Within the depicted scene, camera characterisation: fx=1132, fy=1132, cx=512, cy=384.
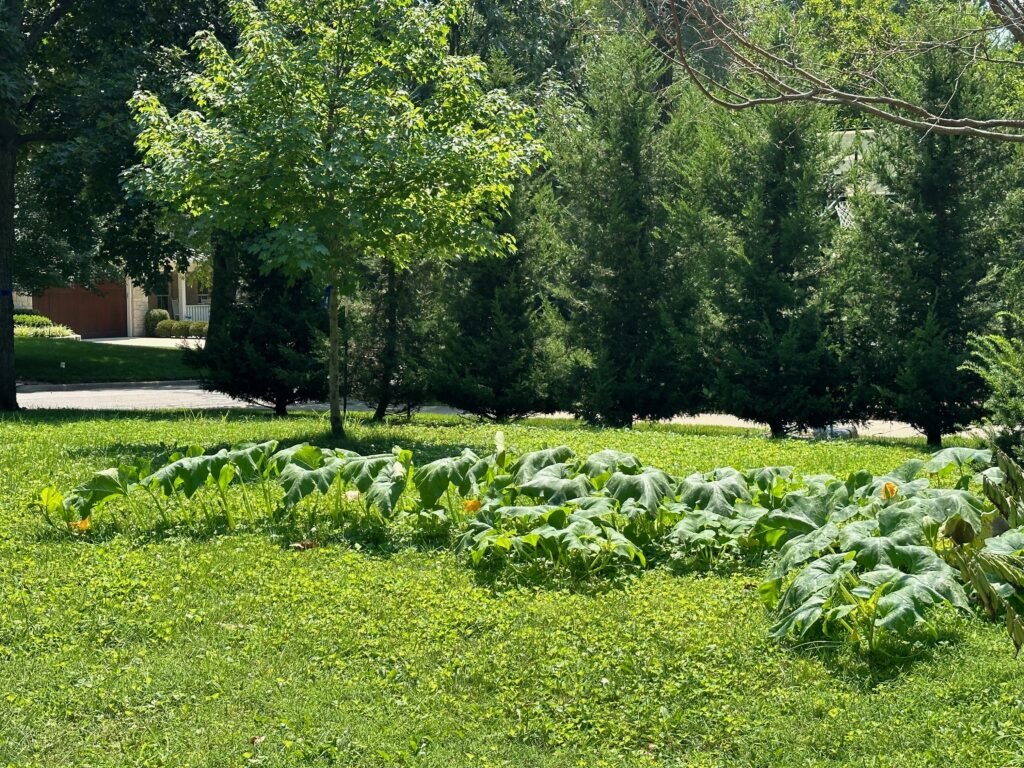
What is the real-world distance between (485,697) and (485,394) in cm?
1111

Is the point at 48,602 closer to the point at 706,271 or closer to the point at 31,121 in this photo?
the point at 706,271

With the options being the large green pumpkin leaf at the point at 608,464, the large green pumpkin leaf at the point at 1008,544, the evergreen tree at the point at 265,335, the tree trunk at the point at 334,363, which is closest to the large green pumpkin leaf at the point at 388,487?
the large green pumpkin leaf at the point at 608,464

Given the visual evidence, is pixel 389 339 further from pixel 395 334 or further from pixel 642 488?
pixel 642 488

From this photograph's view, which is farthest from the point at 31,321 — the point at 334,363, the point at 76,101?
the point at 334,363

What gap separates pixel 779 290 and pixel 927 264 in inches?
70.2

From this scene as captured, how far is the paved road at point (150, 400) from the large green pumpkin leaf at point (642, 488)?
1227cm

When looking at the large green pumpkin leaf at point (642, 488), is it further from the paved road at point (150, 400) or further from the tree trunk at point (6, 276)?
the tree trunk at point (6, 276)

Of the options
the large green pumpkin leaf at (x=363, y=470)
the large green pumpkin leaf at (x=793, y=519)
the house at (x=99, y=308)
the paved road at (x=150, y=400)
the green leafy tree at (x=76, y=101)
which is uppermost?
the green leafy tree at (x=76, y=101)

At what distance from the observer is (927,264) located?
13.8 m

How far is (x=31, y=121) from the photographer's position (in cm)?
1806

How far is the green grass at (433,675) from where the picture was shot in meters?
3.96

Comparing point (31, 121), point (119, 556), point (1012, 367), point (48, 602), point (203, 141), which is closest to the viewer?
point (48, 602)

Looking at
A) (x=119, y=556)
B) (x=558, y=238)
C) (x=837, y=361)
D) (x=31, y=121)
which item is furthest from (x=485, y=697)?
(x=31, y=121)

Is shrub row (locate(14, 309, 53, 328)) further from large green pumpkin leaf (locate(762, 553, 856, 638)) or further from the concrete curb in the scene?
large green pumpkin leaf (locate(762, 553, 856, 638))
